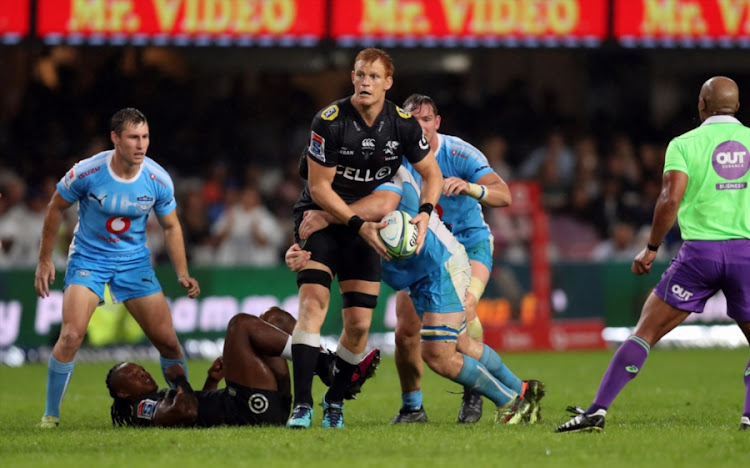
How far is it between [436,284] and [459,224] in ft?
4.10

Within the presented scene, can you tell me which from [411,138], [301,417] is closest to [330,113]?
[411,138]

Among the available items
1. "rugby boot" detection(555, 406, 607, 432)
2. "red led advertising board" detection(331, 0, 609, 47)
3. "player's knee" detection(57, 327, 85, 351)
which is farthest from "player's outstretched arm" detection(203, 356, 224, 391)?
"red led advertising board" detection(331, 0, 609, 47)

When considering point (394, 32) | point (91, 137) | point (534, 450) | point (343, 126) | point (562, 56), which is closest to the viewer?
point (534, 450)

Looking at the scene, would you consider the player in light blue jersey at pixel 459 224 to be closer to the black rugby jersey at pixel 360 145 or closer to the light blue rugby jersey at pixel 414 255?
the light blue rugby jersey at pixel 414 255

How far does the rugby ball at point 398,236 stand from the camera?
771 cm

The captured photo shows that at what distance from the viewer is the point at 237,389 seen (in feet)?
26.9

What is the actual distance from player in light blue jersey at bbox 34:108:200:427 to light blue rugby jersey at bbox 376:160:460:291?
5.57 ft

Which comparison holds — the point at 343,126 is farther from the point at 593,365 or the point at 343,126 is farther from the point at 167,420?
the point at 593,365

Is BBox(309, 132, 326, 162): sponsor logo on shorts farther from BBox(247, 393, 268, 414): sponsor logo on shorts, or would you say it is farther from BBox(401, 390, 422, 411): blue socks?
BBox(401, 390, 422, 411): blue socks

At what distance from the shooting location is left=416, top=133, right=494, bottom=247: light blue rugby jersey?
9.07 m

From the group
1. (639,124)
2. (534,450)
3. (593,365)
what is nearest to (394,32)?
(593,365)

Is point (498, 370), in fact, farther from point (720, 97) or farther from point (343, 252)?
point (720, 97)

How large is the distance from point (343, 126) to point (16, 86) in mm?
14716

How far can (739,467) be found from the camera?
616 cm
